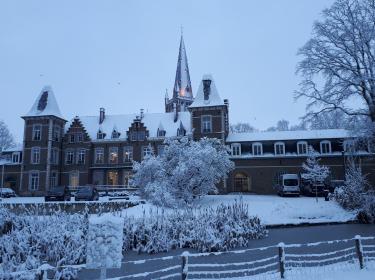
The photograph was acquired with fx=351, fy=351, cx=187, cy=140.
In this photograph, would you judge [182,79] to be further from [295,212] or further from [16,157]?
[295,212]

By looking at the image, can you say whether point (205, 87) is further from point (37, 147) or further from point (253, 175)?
point (37, 147)

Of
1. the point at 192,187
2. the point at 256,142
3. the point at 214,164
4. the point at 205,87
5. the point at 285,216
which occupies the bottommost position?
the point at 285,216

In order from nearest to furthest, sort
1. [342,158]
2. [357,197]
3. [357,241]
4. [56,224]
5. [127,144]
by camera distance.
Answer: [357,241]
[56,224]
[357,197]
[342,158]
[127,144]

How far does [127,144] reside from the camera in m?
46.4

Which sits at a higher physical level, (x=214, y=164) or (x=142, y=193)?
(x=214, y=164)

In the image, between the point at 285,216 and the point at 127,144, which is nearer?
the point at 285,216

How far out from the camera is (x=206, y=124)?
41.7m

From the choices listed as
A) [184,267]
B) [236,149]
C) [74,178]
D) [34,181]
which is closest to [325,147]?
[236,149]

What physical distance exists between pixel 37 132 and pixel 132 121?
40.7 ft

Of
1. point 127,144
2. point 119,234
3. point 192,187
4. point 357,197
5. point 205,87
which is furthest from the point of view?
point 127,144

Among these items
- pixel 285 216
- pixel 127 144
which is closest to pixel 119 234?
pixel 285 216

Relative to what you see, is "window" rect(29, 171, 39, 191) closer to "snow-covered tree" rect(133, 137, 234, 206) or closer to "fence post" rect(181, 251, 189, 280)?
"snow-covered tree" rect(133, 137, 234, 206)

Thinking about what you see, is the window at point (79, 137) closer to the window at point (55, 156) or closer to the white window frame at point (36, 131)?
the window at point (55, 156)

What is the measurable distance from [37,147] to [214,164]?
26738mm
